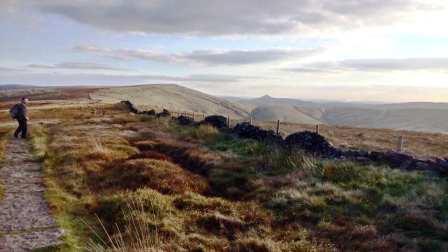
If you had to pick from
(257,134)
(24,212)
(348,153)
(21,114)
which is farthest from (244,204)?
(21,114)

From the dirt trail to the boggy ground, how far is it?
358 millimetres

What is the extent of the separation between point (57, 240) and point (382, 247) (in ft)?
23.2

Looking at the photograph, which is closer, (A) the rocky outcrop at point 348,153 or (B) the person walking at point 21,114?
(A) the rocky outcrop at point 348,153

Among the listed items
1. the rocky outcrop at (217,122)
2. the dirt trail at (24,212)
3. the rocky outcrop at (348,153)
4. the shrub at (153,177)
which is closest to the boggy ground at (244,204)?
the shrub at (153,177)

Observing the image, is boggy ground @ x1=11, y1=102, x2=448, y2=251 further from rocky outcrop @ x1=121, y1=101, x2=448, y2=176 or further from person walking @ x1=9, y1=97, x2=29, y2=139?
person walking @ x1=9, y1=97, x2=29, y2=139

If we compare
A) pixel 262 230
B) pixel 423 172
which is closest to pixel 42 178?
pixel 262 230

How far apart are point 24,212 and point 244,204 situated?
19.9 feet

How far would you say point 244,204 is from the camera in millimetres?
14102

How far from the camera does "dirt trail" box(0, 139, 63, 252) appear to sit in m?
10.5

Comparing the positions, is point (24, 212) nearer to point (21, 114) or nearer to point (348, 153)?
point (348, 153)

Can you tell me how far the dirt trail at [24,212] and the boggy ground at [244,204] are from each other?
1.18 feet

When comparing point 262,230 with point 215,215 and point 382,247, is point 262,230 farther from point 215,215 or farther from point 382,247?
point 382,247

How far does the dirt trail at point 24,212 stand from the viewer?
1054cm

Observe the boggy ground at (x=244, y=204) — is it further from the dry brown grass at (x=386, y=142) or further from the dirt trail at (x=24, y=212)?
the dry brown grass at (x=386, y=142)
